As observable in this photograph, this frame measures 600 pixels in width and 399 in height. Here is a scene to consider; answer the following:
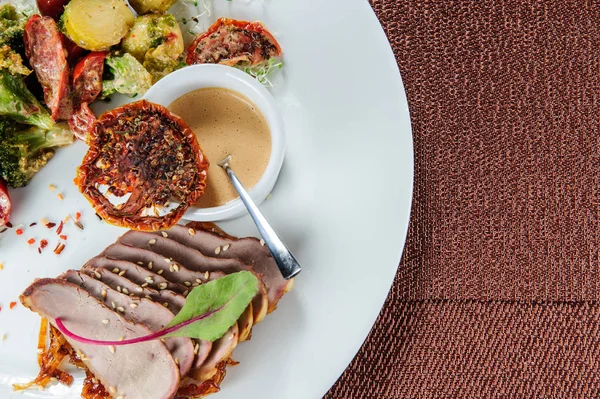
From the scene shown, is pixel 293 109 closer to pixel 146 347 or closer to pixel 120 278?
pixel 120 278

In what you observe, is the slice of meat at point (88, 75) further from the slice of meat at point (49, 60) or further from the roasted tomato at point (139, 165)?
the roasted tomato at point (139, 165)

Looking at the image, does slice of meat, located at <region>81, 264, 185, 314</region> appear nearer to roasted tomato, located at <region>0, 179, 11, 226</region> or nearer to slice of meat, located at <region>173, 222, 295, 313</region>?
slice of meat, located at <region>173, 222, 295, 313</region>

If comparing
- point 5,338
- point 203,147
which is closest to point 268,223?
point 203,147

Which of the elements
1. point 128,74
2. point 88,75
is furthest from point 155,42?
point 88,75

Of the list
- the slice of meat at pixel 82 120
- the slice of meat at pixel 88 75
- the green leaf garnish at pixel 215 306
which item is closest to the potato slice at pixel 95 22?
the slice of meat at pixel 88 75

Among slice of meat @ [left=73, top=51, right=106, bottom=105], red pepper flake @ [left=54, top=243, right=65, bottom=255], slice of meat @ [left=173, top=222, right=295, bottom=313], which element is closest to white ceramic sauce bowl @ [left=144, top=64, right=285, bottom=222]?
slice of meat @ [left=173, top=222, right=295, bottom=313]

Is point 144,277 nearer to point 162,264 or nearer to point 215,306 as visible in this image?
point 162,264
